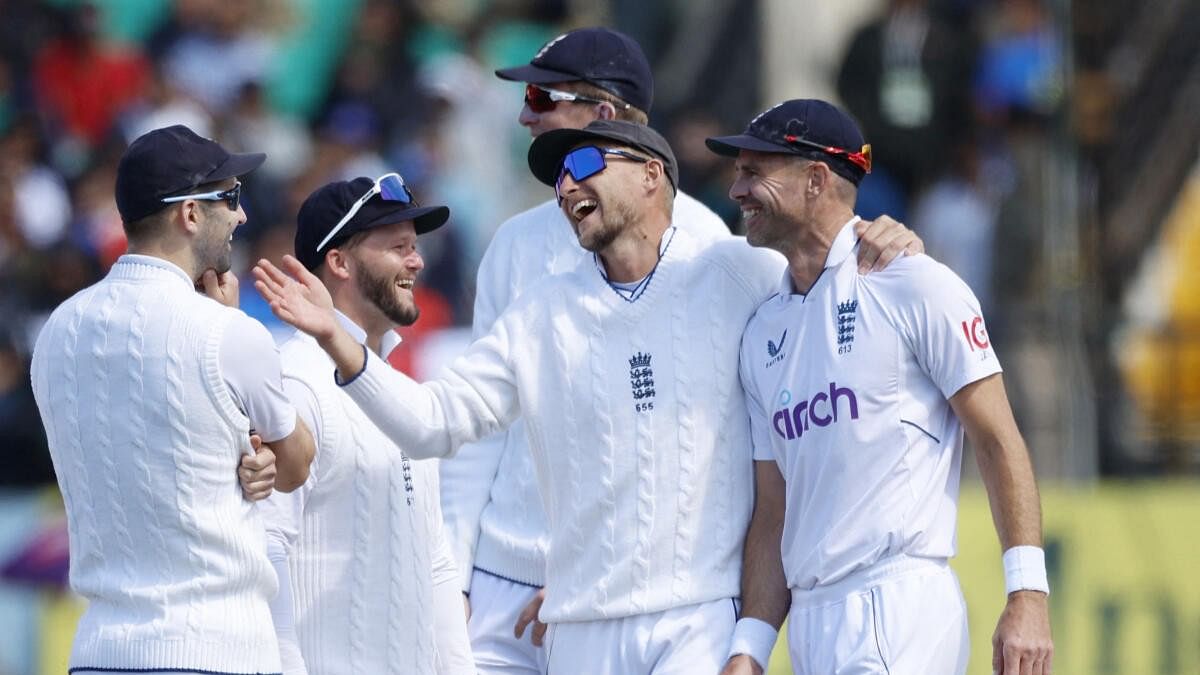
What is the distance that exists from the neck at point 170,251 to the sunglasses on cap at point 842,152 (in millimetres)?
1679

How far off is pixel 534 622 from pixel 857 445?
1.33 metres

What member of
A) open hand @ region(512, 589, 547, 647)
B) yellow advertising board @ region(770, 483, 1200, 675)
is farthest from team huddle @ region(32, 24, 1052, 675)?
yellow advertising board @ region(770, 483, 1200, 675)

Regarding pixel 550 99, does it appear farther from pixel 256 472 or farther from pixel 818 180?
pixel 256 472

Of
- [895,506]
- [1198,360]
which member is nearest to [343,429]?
[895,506]

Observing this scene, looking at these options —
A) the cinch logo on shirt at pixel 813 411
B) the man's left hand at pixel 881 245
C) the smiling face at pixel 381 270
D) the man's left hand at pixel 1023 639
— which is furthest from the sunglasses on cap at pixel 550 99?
the man's left hand at pixel 1023 639

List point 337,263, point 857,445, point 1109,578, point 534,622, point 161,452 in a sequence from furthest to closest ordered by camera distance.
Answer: point 1109,578 < point 534,622 < point 337,263 < point 857,445 < point 161,452

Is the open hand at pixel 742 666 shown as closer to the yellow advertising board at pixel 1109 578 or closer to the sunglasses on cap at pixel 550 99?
the sunglasses on cap at pixel 550 99

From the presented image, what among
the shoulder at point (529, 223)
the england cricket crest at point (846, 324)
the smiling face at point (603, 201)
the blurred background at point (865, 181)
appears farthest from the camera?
the blurred background at point (865, 181)

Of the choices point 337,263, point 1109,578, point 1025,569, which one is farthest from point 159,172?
point 1109,578

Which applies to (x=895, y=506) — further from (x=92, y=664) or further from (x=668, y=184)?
(x=92, y=664)

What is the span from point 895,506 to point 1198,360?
23.3 ft

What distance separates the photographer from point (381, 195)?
6125 millimetres

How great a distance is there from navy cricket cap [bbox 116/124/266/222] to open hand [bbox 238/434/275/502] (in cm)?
66

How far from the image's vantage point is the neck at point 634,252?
599 cm
